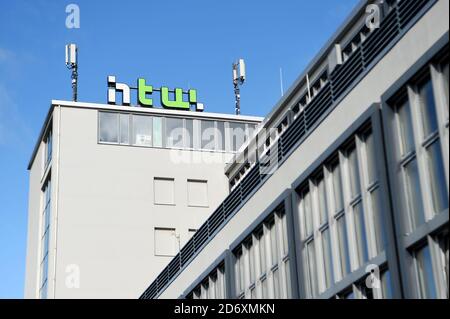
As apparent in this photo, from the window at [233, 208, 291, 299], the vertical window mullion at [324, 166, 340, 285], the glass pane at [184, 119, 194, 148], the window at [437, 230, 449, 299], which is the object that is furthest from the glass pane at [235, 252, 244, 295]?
the glass pane at [184, 119, 194, 148]

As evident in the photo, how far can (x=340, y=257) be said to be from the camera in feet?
83.5

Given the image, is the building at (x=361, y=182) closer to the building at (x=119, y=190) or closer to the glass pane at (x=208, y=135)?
the building at (x=119, y=190)

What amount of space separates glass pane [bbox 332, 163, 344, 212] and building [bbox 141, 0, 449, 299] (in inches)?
1.1

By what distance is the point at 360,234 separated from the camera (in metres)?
24.2

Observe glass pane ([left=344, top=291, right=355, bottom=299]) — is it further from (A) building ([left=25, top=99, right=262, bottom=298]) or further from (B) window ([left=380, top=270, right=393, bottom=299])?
(A) building ([left=25, top=99, right=262, bottom=298])

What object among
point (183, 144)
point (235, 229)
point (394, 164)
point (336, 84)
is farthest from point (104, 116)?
point (394, 164)

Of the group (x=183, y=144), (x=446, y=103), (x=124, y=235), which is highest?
(x=183, y=144)

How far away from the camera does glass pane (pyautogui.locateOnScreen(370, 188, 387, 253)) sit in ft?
75.1

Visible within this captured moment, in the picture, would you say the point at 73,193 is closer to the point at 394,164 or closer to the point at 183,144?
the point at 183,144

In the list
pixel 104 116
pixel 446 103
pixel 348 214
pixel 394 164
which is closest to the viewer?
pixel 446 103

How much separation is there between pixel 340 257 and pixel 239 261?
29.2 feet

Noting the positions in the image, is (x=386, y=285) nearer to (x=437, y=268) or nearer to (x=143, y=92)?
(x=437, y=268)

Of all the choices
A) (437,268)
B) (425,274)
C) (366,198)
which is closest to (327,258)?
(366,198)

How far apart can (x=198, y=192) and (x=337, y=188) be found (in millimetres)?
34825
